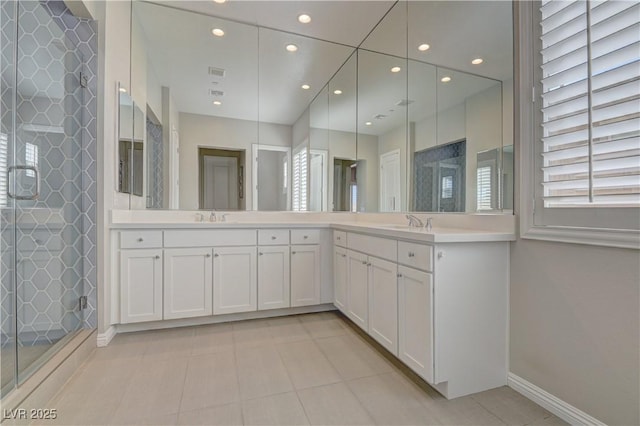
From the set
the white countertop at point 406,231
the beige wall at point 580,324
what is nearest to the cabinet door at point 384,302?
the white countertop at point 406,231

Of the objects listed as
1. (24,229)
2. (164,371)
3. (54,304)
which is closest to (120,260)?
(54,304)

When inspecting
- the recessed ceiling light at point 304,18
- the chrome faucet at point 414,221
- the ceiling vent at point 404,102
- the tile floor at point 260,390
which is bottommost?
the tile floor at point 260,390

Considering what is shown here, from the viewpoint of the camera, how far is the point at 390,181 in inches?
115

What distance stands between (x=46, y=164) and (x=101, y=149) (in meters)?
0.34

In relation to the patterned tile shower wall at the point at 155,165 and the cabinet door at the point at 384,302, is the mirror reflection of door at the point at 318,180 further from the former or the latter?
the patterned tile shower wall at the point at 155,165

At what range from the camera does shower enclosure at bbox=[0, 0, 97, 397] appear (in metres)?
1.67

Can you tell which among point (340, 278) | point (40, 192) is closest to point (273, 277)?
point (340, 278)

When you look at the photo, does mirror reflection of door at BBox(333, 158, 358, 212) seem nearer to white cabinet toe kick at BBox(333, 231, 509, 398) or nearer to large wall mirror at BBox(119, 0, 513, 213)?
large wall mirror at BBox(119, 0, 513, 213)

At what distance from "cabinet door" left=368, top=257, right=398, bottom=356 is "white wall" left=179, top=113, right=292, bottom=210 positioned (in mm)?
1668

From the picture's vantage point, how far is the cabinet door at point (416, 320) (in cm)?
157

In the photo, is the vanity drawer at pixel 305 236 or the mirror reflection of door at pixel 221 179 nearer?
Result: the vanity drawer at pixel 305 236

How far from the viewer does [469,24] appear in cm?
205

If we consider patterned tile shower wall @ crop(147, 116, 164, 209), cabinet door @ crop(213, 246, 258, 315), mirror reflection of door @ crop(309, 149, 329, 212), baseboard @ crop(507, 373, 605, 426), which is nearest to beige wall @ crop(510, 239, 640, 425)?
baseboard @ crop(507, 373, 605, 426)

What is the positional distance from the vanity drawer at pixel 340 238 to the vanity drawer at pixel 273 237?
46 cm
